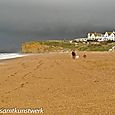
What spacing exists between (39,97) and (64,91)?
1.61 meters

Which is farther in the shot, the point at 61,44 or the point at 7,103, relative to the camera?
the point at 61,44

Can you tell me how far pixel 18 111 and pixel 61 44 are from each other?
169839mm

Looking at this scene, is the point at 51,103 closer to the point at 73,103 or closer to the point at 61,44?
the point at 73,103

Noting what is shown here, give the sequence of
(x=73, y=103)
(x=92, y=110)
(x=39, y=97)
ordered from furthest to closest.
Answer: (x=39, y=97) < (x=73, y=103) < (x=92, y=110)

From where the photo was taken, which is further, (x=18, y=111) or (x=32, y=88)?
(x=32, y=88)

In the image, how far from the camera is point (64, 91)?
12.2 metres

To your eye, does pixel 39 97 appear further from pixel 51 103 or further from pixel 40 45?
pixel 40 45

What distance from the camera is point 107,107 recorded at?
8.80 m

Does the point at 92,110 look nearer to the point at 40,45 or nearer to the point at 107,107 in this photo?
the point at 107,107

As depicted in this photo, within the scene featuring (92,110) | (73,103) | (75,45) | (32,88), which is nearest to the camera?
(92,110)

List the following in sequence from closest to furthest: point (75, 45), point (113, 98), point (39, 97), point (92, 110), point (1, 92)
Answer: point (92, 110) < point (113, 98) < point (39, 97) < point (1, 92) < point (75, 45)

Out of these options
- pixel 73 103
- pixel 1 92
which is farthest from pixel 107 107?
pixel 1 92

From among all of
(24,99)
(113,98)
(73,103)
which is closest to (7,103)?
(24,99)

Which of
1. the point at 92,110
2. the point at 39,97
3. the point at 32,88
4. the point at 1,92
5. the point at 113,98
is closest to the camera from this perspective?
the point at 92,110
